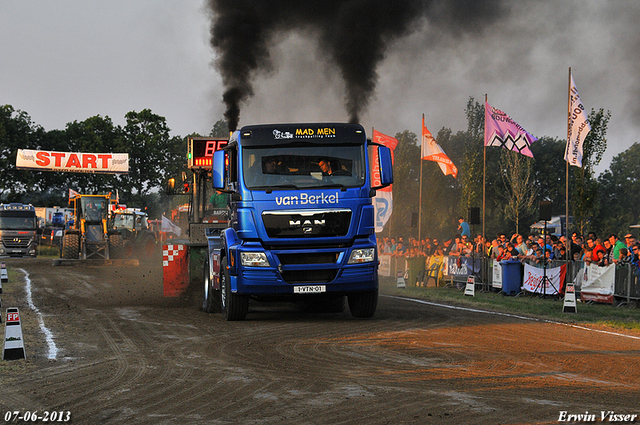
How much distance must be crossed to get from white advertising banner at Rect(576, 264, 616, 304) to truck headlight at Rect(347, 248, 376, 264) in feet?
26.4

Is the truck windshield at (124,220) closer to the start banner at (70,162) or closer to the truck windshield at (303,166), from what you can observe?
the start banner at (70,162)

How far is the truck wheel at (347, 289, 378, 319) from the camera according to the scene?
41.1ft

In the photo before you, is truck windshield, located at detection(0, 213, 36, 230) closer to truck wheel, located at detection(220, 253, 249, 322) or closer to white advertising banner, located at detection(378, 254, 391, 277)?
white advertising banner, located at detection(378, 254, 391, 277)

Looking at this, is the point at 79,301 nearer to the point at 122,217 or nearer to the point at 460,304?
the point at 460,304

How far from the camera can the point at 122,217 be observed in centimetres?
Result: 4288

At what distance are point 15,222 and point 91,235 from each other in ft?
48.3

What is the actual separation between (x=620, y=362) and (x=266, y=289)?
17.6 ft

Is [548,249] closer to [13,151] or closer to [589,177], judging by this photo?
[589,177]

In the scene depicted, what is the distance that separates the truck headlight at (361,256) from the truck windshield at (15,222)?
1550 inches

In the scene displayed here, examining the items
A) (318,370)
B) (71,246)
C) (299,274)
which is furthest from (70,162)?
(318,370)

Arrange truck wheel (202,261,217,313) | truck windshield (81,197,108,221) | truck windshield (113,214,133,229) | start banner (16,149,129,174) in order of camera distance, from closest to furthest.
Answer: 1. truck wheel (202,261,217,313)
2. truck windshield (81,197,108,221)
3. truck windshield (113,214,133,229)
4. start banner (16,149,129,174)

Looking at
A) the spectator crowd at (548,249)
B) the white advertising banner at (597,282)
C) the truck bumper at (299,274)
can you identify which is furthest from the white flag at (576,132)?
the truck bumper at (299,274)

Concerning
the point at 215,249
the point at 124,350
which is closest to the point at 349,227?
the point at 215,249

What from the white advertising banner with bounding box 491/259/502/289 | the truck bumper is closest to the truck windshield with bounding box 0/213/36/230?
the white advertising banner with bounding box 491/259/502/289
